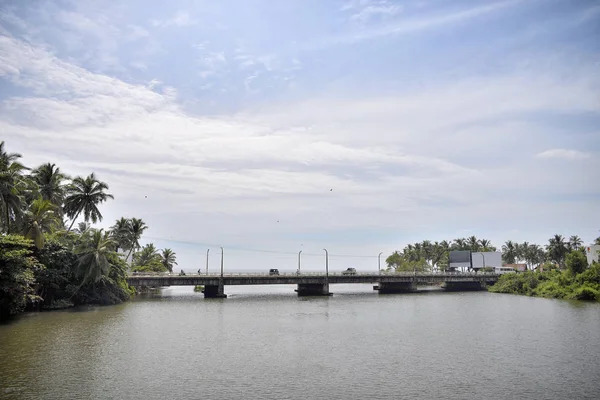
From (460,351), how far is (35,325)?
48.0 metres

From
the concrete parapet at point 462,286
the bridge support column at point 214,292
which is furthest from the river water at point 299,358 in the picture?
the concrete parapet at point 462,286

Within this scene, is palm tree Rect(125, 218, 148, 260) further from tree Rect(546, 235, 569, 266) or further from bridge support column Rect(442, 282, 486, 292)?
tree Rect(546, 235, 569, 266)

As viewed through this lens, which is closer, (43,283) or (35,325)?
(35,325)

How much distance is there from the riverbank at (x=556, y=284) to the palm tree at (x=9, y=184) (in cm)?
10034

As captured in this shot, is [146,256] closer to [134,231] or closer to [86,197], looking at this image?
[134,231]

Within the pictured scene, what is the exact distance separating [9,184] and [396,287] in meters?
111

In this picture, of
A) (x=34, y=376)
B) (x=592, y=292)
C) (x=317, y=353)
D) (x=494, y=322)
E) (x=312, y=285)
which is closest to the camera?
(x=34, y=376)

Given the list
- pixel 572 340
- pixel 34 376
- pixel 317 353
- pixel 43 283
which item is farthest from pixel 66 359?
pixel 572 340

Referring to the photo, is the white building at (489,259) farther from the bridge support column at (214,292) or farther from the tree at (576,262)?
the bridge support column at (214,292)

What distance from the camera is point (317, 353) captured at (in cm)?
3838

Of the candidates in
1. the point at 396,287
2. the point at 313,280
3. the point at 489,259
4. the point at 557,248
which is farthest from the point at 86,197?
the point at 557,248

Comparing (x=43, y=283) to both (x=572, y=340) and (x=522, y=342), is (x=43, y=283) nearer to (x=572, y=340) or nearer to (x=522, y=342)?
(x=522, y=342)

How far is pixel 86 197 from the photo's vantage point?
279 feet

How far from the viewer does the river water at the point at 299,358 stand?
27.0m
